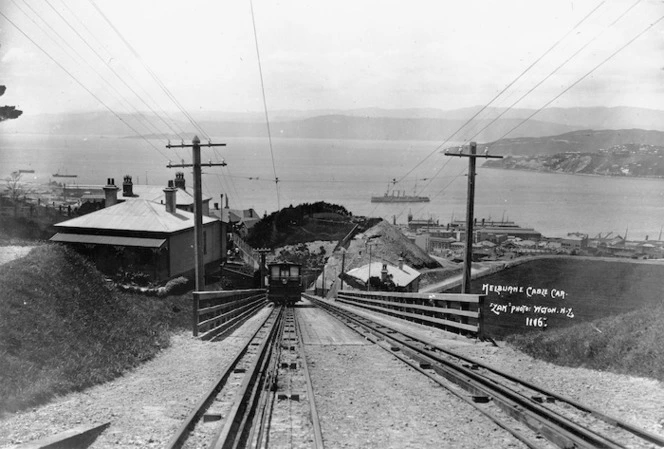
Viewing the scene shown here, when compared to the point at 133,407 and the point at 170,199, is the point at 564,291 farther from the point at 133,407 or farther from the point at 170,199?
the point at 133,407

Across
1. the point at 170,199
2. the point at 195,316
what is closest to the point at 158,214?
the point at 170,199

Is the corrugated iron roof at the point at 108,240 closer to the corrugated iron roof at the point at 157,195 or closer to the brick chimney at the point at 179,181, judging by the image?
the corrugated iron roof at the point at 157,195

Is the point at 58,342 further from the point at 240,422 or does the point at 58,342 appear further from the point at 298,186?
the point at 298,186

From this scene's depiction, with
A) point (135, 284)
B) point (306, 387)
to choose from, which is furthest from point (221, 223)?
point (306, 387)

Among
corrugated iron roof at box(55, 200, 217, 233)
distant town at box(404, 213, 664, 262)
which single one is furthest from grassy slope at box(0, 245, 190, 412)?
distant town at box(404, 213, 664, 262)

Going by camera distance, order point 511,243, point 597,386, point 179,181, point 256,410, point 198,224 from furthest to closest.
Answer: point 511,243, point 179,181, point 198,224, point 597,386, point 256,410
